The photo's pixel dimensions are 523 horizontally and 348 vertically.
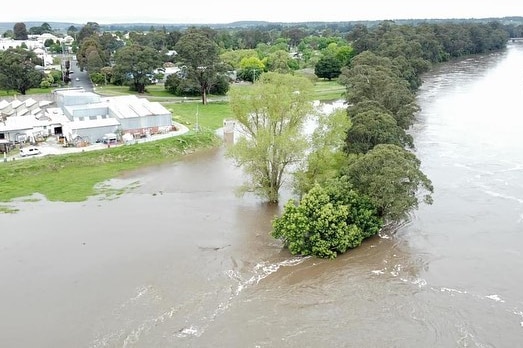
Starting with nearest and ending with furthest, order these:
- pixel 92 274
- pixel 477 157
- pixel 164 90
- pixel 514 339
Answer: pixel 514 339 → pixel 92 274 → pixel 477 157 → pixel 164 90

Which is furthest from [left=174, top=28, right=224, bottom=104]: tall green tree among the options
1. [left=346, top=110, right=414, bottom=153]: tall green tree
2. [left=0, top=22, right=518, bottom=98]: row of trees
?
[left=346, top=110, right=414, bottom=153]: tall green tree

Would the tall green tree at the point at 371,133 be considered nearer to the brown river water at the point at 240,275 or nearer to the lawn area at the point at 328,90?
the brown river water at the point at 240,275

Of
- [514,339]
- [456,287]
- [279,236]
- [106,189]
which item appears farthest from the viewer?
[106,189]

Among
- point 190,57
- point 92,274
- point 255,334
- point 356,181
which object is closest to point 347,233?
point 356,181

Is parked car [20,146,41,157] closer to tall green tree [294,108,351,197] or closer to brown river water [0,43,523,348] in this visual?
brown river water [0,43,523,348]

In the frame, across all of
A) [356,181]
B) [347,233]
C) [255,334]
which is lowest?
[255,334]

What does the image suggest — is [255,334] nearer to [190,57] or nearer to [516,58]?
[190,57]
